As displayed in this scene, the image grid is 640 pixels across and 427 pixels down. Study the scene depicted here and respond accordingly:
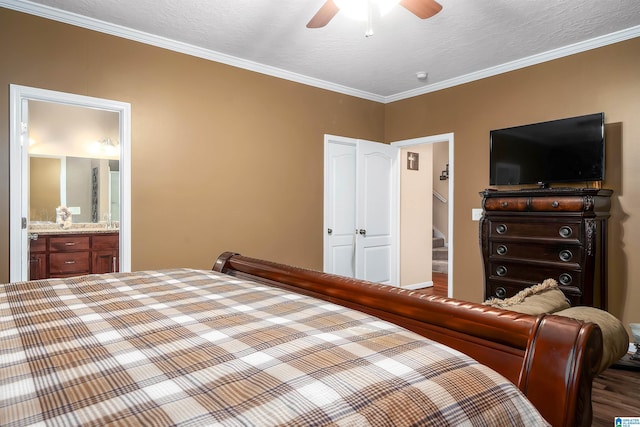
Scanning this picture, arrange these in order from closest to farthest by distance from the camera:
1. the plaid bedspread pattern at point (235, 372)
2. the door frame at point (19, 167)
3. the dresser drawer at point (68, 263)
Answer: the plaid bedspread pattern at point (235, 372) → the door frame at point (19, 167) → the dresser drawer at point (68, 263)

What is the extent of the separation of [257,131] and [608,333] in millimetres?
3374

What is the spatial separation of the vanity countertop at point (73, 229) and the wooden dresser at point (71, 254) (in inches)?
1.0

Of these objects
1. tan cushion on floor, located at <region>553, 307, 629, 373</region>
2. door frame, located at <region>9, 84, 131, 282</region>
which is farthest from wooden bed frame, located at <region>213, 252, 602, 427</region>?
door frame, located at <region>9, 84, 131, 282</region>

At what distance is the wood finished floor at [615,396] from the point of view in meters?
2.10

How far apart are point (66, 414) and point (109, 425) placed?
95mm

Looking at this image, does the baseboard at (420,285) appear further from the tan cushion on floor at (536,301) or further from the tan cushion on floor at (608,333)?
the tan cushion on floor at (608,333)

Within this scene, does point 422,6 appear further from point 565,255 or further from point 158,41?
point 158,41

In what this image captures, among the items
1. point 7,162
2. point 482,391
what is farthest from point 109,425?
point 7,162

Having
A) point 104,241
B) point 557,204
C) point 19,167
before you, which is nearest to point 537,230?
point 557,204

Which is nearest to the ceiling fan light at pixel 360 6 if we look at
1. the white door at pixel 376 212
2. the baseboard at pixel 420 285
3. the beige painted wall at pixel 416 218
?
the white door at pixel 376 212

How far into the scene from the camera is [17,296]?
1.59 metres

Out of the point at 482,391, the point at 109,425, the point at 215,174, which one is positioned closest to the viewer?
the point at 109,425

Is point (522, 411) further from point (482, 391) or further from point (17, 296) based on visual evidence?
point (17, 296)

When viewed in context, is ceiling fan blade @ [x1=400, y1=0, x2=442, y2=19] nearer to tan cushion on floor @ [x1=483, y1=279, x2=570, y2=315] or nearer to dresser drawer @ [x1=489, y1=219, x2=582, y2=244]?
tan cushion on floor @ [x1=483, y1=279, x2=570, y2=315]
